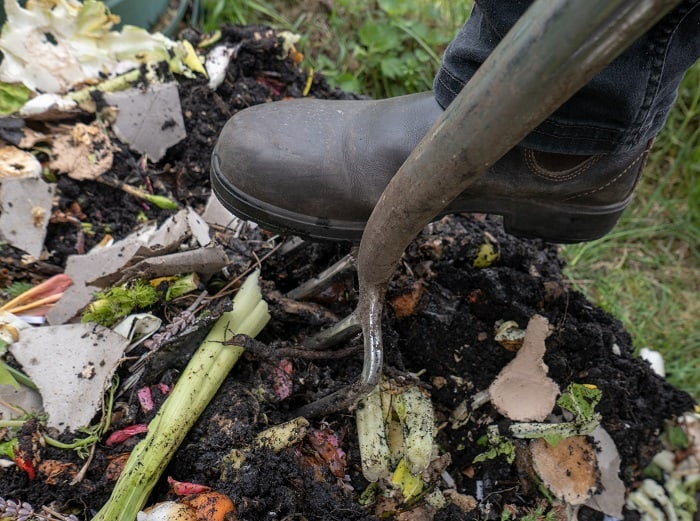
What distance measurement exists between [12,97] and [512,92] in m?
1.59

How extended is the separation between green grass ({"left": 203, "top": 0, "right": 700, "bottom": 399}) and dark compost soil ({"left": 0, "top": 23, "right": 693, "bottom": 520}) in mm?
422

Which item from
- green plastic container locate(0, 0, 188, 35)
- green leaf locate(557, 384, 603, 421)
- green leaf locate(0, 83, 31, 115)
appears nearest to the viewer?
green leaf locate(557, 384, 603, 421)

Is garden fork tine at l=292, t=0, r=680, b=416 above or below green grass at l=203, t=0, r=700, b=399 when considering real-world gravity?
above

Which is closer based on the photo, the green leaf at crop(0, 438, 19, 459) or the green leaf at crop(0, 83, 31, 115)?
the green leaf at crop(0, 438, 19, 459)

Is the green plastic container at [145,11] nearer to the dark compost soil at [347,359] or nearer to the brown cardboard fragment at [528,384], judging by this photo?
the dark compost soil at [347,359]

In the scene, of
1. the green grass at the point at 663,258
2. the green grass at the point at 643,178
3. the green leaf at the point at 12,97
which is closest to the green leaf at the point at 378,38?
the green grass at the point at 643,178

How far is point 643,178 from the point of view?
2.45 meters

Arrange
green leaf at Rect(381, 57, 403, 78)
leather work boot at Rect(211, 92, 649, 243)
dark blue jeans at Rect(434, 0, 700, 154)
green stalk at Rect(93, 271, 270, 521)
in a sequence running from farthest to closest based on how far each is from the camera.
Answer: green leaf at Rect(381, 57, 403, 78), leather work boot at Rect(211, 92, 649, 243), green stalk at Rect(93, 271, 270, 521), dark blue jeans at Rect(434, 0, 700, 154)

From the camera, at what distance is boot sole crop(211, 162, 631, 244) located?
4.41ft

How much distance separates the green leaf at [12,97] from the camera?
1.72m

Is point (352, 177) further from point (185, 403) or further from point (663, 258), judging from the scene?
point (663, 258)

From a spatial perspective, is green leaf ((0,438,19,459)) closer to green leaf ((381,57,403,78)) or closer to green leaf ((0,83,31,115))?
green leaf ((0,83,31,115))

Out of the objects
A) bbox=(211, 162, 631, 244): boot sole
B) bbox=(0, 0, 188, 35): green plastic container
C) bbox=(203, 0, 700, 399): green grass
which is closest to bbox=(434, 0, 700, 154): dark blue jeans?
bbox=(211, 162, 631, 244): boot sole

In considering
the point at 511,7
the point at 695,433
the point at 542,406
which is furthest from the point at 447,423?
the point at 511,7
